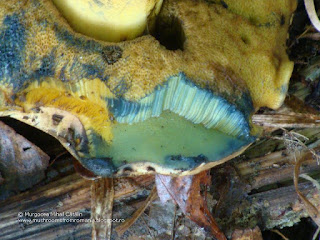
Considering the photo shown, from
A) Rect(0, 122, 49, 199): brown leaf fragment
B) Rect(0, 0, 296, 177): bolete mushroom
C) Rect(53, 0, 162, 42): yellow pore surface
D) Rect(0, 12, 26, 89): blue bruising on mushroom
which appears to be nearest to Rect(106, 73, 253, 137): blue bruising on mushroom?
Rect(0, 0, 296, 177): bolete mushroom

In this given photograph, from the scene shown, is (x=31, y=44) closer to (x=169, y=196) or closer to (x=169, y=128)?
(x=169, y=128)

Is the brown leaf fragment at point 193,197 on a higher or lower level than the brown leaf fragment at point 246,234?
higher

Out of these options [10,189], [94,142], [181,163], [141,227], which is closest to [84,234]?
[141,227]

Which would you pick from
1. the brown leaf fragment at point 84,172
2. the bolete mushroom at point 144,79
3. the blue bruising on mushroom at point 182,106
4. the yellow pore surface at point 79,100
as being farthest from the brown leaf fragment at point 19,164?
the blue bruising on mushroom at point 182,106

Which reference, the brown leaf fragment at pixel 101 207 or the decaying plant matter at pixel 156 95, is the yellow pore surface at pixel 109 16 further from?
the brown leaf fragment at pixel 101 207

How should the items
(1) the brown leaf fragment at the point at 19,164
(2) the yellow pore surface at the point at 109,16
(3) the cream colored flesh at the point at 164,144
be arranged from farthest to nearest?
(1) the brown leaf fragment at the point at 19,164 < (3) the cream colored flesh at the point at 164,144 < (2) the yellow pore surface at the point at 109,16

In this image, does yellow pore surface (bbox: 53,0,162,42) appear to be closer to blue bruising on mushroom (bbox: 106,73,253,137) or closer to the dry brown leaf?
blue bruising on mushroom (bbox: 106,73,253,137)

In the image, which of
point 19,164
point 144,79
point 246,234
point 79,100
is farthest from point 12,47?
point 246,234

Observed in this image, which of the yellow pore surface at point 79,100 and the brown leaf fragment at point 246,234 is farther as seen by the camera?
the brown leaf fragment at point 246,234
